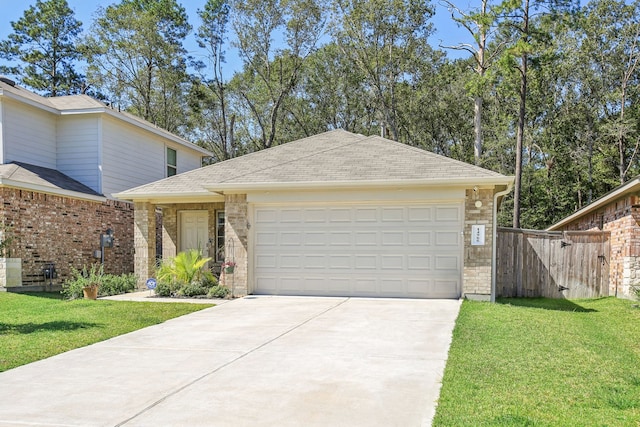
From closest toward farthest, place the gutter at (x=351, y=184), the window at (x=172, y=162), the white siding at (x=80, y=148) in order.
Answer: the gutter at (x=351, y=184) → the white siding at (x=80, y=148) → the window at (x=172, y=162)

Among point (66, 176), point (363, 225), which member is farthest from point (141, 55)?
point (363, 225)

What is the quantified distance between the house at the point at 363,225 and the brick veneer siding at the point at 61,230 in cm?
408

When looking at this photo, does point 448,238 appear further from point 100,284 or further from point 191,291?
point 100,284

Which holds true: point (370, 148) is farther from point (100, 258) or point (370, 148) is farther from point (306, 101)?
point (306, 101)

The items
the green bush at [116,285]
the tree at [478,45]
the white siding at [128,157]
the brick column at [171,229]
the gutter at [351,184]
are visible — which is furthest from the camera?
the tree at [478,45]

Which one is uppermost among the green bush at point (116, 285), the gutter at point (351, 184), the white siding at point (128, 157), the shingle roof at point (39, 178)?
the white siding at point (128, 157)

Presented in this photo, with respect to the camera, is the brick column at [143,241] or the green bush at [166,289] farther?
the brick column at [143,241]

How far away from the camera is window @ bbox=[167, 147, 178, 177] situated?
1938 cm

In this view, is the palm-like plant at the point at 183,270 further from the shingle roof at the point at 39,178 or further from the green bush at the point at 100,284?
the shingle roof at the point at 39,178

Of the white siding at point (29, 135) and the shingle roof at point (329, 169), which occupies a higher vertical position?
the white siding at point (29, 135)

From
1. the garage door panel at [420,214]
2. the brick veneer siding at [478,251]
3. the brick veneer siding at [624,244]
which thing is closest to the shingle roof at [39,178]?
the garage door panel at [420,214]

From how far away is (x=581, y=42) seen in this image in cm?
2656

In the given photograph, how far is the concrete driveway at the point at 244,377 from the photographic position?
13.5 ft

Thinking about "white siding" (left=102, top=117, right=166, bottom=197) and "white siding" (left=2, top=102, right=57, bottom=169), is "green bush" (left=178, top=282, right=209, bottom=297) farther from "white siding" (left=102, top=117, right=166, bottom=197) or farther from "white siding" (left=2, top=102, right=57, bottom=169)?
"white siding" (left=2, top=102, right=57, bottom=169)
